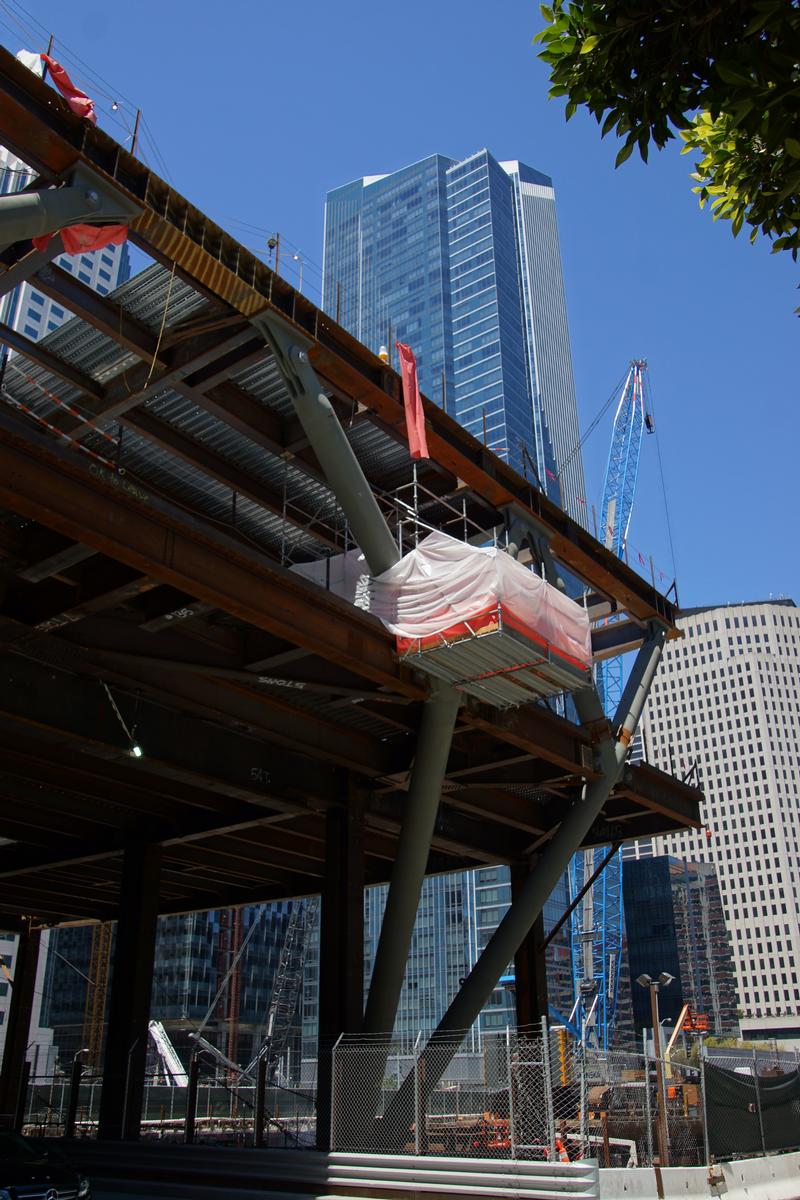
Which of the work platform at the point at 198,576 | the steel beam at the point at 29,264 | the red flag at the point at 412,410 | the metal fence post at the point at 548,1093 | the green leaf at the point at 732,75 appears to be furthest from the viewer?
the red flag at the point at 412,410

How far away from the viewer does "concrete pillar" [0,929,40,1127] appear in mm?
38594

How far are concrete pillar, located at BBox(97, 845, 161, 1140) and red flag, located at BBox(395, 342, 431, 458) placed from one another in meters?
15.3

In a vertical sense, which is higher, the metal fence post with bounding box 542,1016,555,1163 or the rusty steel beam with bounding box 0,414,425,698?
the rusty steel beam with bounding box 0,414,425,698

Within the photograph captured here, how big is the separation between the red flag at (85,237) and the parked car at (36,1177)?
1467 centimetres

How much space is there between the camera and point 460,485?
24750 mm

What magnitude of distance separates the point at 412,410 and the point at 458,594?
4215 millimetres

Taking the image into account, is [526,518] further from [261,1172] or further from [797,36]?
[797,36]

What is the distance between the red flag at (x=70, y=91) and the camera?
15023 millimetres

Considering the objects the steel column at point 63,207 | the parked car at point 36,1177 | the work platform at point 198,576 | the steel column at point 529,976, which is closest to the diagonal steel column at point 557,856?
the work platform at point 198,576

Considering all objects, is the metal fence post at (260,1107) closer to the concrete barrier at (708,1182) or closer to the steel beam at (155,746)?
the steel beam at (155,746)

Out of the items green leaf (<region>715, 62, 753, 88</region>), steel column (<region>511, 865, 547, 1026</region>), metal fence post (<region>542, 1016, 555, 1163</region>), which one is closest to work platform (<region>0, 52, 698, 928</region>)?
steel column (<region>511, 865, 547, 1026</region>)

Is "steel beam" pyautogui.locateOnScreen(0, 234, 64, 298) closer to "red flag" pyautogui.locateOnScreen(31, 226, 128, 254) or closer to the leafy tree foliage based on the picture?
"red flag" pyautogui.locateOnScreen(31, 226, 128, 254)

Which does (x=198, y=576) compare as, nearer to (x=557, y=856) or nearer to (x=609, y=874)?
(x=557, y=856)

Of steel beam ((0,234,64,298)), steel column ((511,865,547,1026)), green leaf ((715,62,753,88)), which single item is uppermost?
steel beam ((0,234,64,298))
